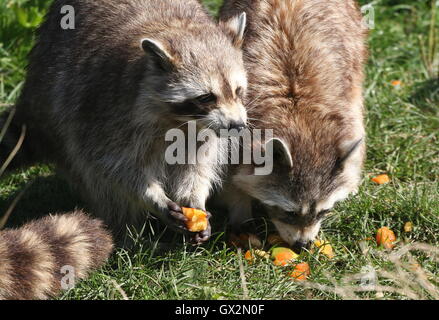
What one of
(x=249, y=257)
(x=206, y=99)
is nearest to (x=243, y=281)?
(x=249, y=257)

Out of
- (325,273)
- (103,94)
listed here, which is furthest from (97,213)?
(325,273)

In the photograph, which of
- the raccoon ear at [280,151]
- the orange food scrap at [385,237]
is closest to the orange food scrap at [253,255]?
the raccoon ear at [280,151]

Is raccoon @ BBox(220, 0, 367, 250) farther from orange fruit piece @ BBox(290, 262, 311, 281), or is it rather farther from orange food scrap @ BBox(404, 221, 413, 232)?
orange food scrap @ BBox(404, 221, 413, 232)

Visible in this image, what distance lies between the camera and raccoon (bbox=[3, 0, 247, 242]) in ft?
20.8

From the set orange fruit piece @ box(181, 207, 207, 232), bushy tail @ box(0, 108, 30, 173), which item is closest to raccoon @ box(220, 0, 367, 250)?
orange fruit piece @ box(181, 207, 207, 232)

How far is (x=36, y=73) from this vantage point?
7.75m

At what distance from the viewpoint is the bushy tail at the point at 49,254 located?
5609mm

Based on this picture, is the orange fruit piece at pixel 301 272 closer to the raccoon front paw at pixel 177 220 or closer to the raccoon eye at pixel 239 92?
the raccoon front paw at pixel 177 220

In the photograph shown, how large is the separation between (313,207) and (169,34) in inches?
78.1

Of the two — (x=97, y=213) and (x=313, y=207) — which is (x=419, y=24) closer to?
(x=313, y=207)

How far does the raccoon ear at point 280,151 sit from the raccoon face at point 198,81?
42cm

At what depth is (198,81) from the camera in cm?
628

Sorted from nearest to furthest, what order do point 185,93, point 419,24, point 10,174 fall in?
1. point 185,93
2. point 10,174
3. point 419,24

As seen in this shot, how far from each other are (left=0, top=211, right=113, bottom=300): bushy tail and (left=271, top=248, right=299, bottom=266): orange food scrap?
152 centimetres
